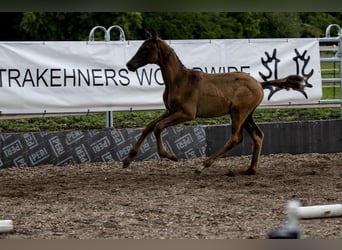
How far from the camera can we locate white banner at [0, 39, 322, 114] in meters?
10.5

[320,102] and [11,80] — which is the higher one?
[11,80]

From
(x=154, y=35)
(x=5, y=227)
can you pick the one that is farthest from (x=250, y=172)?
(x=5, y=227)

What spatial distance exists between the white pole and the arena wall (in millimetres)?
5444

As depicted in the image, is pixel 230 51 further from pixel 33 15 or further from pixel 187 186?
pixel 33 15

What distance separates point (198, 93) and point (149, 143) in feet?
5.56

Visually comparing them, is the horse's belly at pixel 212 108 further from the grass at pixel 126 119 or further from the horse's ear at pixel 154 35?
the grass at pixel 126 119

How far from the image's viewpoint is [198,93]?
376 inches

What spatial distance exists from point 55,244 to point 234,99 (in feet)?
22.3

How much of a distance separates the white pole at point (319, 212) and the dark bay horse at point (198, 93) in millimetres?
3860

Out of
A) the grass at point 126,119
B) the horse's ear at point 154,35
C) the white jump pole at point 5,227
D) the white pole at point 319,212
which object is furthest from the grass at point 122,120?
the white pole at point 319,212

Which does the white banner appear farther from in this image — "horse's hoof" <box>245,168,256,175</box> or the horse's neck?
"horse's hoof" <box>245,168,256,175</box>

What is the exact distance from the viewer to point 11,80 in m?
10.4
